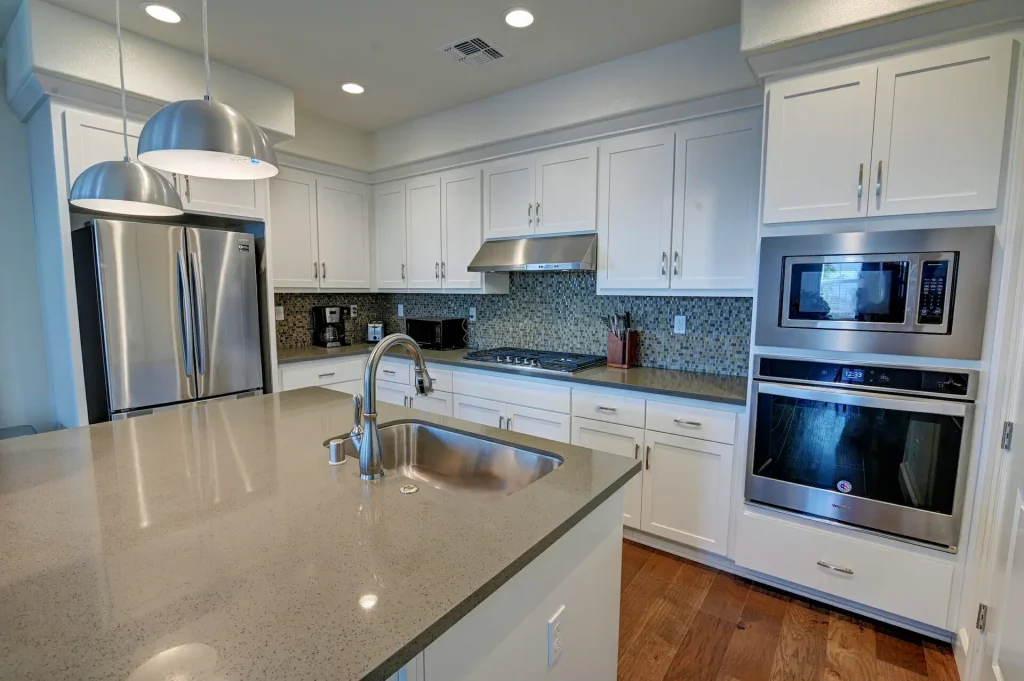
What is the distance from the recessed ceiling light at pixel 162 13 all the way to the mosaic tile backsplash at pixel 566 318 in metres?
1.92

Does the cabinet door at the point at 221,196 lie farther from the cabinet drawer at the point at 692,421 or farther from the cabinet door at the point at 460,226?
the cabinet drawer at the point at 692,421

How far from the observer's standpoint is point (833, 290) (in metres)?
1.95

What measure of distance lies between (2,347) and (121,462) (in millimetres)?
2258

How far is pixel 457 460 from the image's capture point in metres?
1.64

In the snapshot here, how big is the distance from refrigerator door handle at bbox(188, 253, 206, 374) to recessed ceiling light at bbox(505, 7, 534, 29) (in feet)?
6.99

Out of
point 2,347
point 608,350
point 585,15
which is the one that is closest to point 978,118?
point 585,15

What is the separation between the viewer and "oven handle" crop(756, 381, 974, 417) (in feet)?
5.78

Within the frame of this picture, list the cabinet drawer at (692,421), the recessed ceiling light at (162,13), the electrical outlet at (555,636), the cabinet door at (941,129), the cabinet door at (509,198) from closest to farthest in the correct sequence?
the electrical outlet at (555,636)
the cabinet door at (941,129)
the recessed ceiling light at (162,13)
the cabinet drawer at (692,421)
the cabinet door at (509,198)

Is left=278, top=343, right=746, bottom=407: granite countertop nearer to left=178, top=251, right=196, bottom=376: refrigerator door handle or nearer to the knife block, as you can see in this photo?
the knife block

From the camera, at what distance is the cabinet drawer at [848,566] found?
186 cm

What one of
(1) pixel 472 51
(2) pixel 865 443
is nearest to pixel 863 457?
(2) pixel 865 443

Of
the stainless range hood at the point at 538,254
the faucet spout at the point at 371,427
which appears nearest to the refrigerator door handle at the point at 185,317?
the stainless range hood at the point at 538,254

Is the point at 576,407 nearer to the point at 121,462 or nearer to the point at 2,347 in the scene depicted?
the point at 121,462

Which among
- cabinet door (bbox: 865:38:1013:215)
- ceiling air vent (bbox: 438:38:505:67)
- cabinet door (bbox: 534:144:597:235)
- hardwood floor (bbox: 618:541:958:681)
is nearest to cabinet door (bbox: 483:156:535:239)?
cabinet door (bbox: 534:144:597:235)
